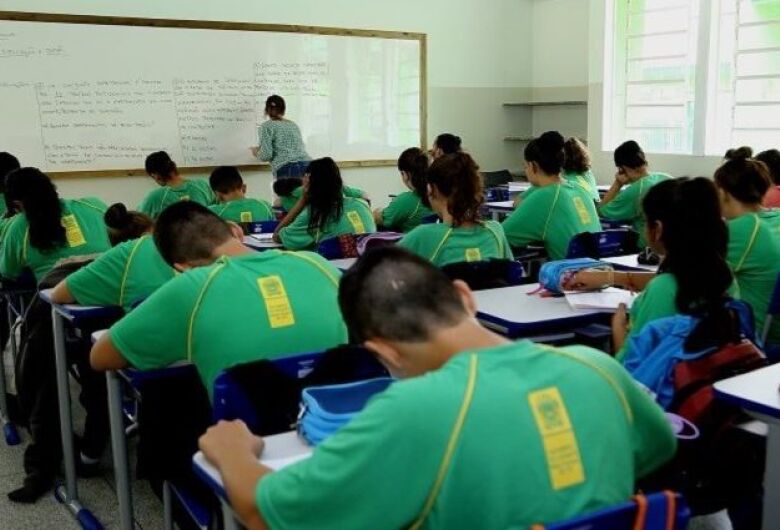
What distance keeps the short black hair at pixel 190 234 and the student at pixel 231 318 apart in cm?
19

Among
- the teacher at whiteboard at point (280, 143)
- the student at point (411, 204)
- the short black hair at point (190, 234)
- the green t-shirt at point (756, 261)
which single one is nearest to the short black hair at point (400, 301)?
the short black hair at point (190, 234)

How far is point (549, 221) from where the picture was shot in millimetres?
4387

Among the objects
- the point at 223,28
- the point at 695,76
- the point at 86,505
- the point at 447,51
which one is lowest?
the point at 86,505

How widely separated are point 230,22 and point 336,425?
6.85 metres

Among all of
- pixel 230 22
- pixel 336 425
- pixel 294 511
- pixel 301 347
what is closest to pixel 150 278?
pixel 301 347

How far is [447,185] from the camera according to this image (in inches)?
135

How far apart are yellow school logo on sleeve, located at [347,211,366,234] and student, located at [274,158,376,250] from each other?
1cm

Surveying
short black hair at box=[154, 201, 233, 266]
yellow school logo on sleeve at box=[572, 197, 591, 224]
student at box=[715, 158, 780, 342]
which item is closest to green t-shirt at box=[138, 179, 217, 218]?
yellow school logo on sleeve at box=[572, 197, 591, 224]

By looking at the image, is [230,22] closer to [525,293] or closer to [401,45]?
[401,45]

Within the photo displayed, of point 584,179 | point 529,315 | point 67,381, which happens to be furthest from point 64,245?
point 584,179

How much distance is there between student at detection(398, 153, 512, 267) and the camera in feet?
11.1

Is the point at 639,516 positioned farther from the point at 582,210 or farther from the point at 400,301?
the point at 582,210

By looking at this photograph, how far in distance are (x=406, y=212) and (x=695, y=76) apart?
12.2ft

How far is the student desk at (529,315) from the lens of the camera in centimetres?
262
